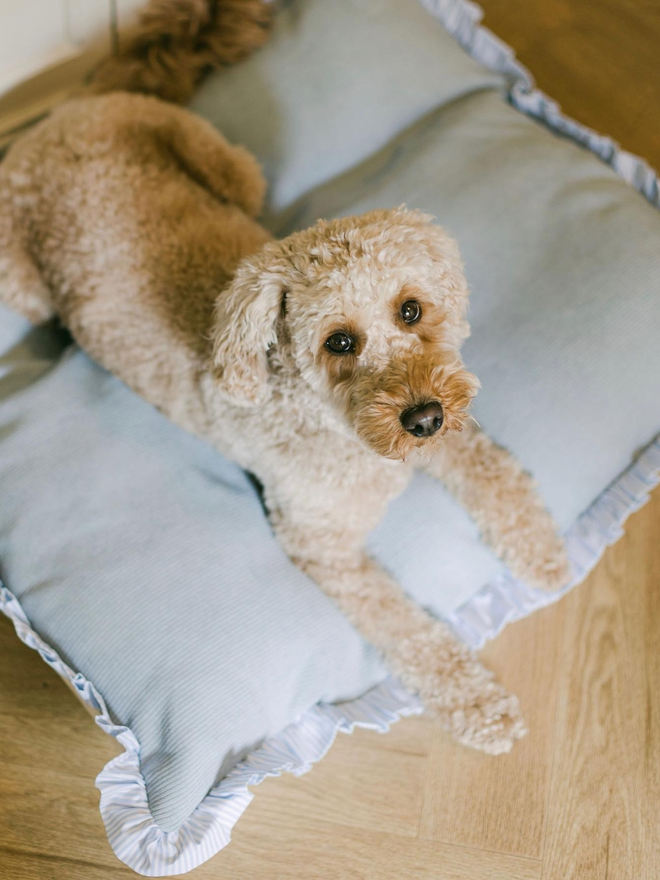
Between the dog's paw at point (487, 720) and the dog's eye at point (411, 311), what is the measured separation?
2.17 ft

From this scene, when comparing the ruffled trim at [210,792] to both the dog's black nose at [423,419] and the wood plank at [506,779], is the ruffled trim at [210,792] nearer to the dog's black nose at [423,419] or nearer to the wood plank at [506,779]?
the wood plank at [506,779]

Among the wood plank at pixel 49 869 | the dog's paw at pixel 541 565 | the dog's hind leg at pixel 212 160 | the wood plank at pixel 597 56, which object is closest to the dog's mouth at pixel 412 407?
the dog's paw at pixel 541 565

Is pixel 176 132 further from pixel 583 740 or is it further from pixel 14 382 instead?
pixel 583 740

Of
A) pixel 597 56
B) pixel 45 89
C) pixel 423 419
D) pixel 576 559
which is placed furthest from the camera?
pixel 45 89

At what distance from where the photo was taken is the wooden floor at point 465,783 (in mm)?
1164

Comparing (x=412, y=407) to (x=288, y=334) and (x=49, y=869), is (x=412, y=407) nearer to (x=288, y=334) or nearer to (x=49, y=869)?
(x=288, y=334)

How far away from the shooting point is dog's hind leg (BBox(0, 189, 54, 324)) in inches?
52.9

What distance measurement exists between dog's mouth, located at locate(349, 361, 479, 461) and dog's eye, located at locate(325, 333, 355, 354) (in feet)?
0.22

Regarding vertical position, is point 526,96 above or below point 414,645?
above

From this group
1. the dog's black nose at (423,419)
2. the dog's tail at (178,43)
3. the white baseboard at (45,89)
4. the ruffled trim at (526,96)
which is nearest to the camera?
the dog's black nose at (423,419)

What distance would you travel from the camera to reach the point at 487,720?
1211 millimetres

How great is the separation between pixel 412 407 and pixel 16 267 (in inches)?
34.2

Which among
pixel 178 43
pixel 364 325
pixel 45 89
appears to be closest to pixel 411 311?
pixel 364 325

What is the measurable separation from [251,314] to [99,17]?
1305 mm
